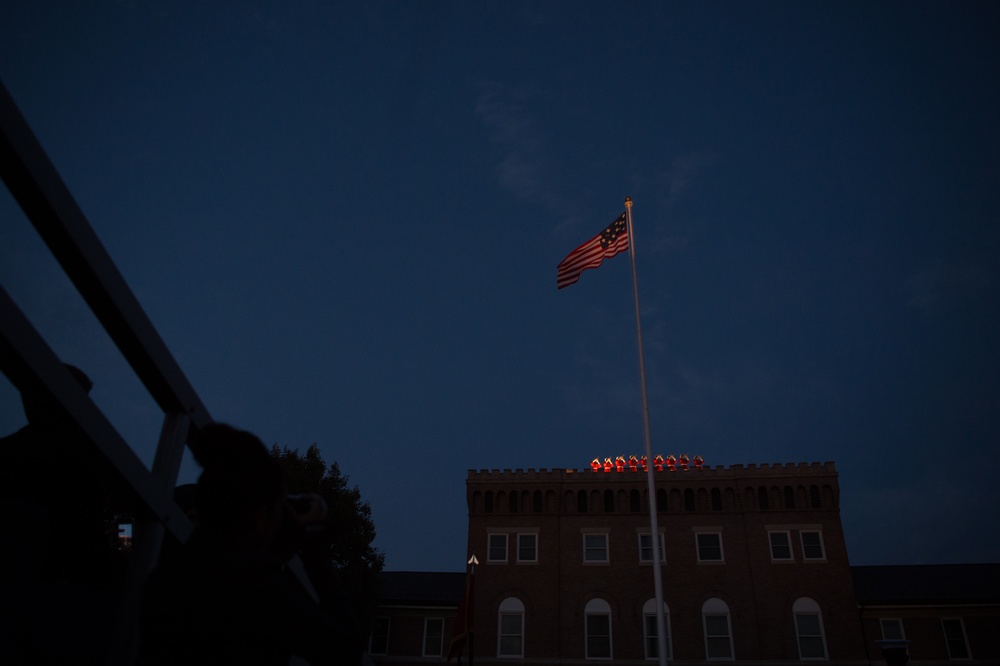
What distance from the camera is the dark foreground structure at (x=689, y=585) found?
36.4 meters

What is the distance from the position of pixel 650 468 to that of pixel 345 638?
63.8 feet

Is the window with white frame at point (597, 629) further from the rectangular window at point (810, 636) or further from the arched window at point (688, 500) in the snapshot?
the rectangular window at point (810, 636)

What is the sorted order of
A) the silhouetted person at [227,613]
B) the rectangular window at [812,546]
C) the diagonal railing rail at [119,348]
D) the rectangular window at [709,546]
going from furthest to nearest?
the rectangular window at [709,546] → the rectangular window at [812,546] → the silhouetted person at [227,613] → the diagonal railing rail at [119,348]

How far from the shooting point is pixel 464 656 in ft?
126

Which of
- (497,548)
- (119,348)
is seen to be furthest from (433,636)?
(119,348)

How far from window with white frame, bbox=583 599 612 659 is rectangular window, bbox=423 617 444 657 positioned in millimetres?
8258

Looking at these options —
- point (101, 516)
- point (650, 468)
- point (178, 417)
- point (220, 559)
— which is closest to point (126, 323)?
point (178, 417)

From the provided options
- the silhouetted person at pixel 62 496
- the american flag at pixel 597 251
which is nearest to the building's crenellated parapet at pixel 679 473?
the american flag at pixel 597 251

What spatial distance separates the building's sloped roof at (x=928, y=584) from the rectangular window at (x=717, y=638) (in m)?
7.17

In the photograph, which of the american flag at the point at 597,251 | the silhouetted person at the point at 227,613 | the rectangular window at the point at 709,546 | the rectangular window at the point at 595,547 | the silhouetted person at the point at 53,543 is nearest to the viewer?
the silhouetted person at the point at 227,613

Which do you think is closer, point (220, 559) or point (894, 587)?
point (220, 559)

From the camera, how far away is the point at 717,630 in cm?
3725

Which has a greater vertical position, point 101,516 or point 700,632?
point 700,632

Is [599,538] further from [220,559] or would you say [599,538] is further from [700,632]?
[220,559]
